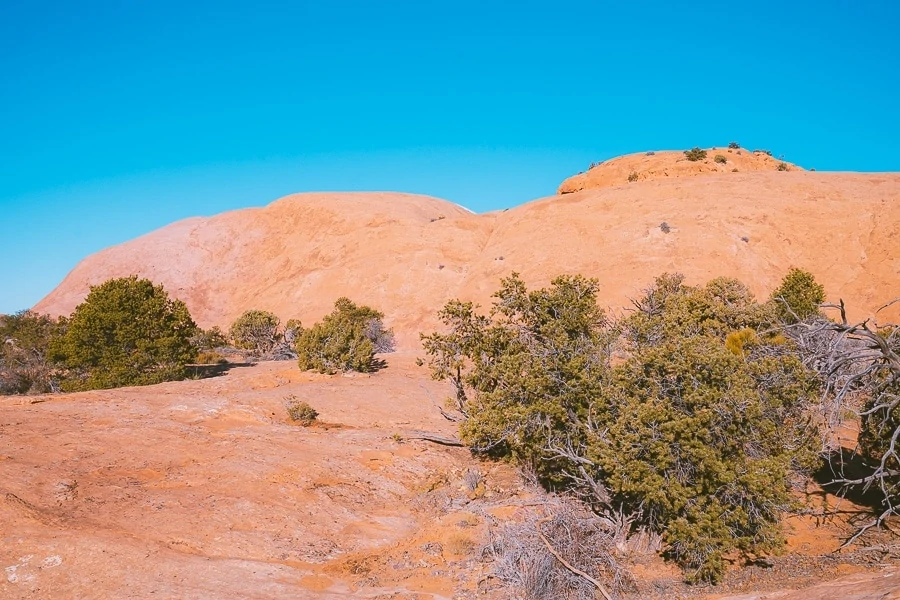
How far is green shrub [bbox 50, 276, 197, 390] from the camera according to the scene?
19.7 m

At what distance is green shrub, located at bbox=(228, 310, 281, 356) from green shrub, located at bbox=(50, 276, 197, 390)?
9.51m

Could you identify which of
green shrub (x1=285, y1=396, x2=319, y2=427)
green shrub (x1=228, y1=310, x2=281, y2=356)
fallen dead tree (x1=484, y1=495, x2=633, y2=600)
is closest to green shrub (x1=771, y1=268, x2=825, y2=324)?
fallen dead tree (x1=484, y1=495, x2=633, y2=600)

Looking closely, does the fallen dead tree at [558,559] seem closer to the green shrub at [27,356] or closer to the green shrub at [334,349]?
the green shrub at [334,349]

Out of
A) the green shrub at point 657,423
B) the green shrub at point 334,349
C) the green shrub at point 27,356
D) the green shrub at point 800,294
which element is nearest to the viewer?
the green shrub at point 657,423

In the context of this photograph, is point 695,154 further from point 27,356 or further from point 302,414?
point 27,356

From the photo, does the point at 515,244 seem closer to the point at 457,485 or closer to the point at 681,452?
the point at 457,485

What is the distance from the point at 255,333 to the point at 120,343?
1097 centimetres

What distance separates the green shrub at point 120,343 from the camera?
64.6 ft

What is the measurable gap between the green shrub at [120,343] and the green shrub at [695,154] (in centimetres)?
4794

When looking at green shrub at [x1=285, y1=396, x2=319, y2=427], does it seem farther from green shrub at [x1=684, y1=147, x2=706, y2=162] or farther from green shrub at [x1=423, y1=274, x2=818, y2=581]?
green shrub at [x1=684, y1=147, x2=706, y2=162]

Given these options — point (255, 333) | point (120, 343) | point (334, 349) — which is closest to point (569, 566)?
point (334, 349)

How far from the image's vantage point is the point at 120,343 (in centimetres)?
2033

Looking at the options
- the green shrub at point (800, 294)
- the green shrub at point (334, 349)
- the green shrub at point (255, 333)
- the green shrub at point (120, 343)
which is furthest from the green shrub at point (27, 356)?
the green shrub at point (800, 294)

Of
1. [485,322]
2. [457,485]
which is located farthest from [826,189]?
[457,485]
